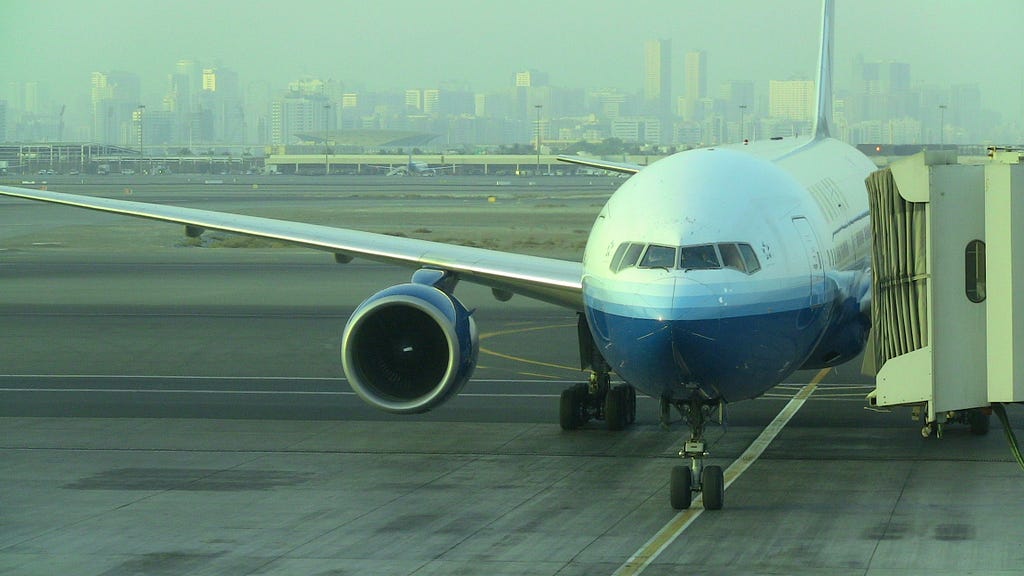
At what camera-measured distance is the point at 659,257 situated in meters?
13.2

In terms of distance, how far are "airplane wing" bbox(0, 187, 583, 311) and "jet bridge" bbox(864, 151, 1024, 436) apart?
3.91 m

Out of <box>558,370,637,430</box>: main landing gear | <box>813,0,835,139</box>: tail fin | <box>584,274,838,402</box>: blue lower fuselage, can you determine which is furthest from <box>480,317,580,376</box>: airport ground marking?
<box>584,274,838,402</box>: blue lower fuselage

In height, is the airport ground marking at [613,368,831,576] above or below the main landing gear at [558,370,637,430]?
below

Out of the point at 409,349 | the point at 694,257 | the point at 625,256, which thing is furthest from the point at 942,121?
the point at 694,257

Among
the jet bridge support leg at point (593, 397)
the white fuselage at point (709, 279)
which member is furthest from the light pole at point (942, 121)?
the white fuselage at point (709, 279)

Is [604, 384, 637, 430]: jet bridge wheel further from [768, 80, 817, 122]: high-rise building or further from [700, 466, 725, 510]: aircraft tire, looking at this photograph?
[768, 80, 817, 122]: high-rise building

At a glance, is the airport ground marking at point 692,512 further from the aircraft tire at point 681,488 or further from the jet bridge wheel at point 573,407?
the jet bridge wheel at point 573,407

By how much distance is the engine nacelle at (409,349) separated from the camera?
54.5ft

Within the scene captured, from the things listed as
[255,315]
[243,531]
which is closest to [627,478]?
[243,531]

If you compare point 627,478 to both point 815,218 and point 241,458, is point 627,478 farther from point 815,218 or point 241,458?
point 241,458

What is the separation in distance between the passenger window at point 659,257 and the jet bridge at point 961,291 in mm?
2131

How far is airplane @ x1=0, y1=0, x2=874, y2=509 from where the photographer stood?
13062 millimetres

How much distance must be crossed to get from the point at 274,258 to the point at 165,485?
1320 inches

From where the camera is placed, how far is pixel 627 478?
15.4 meters
